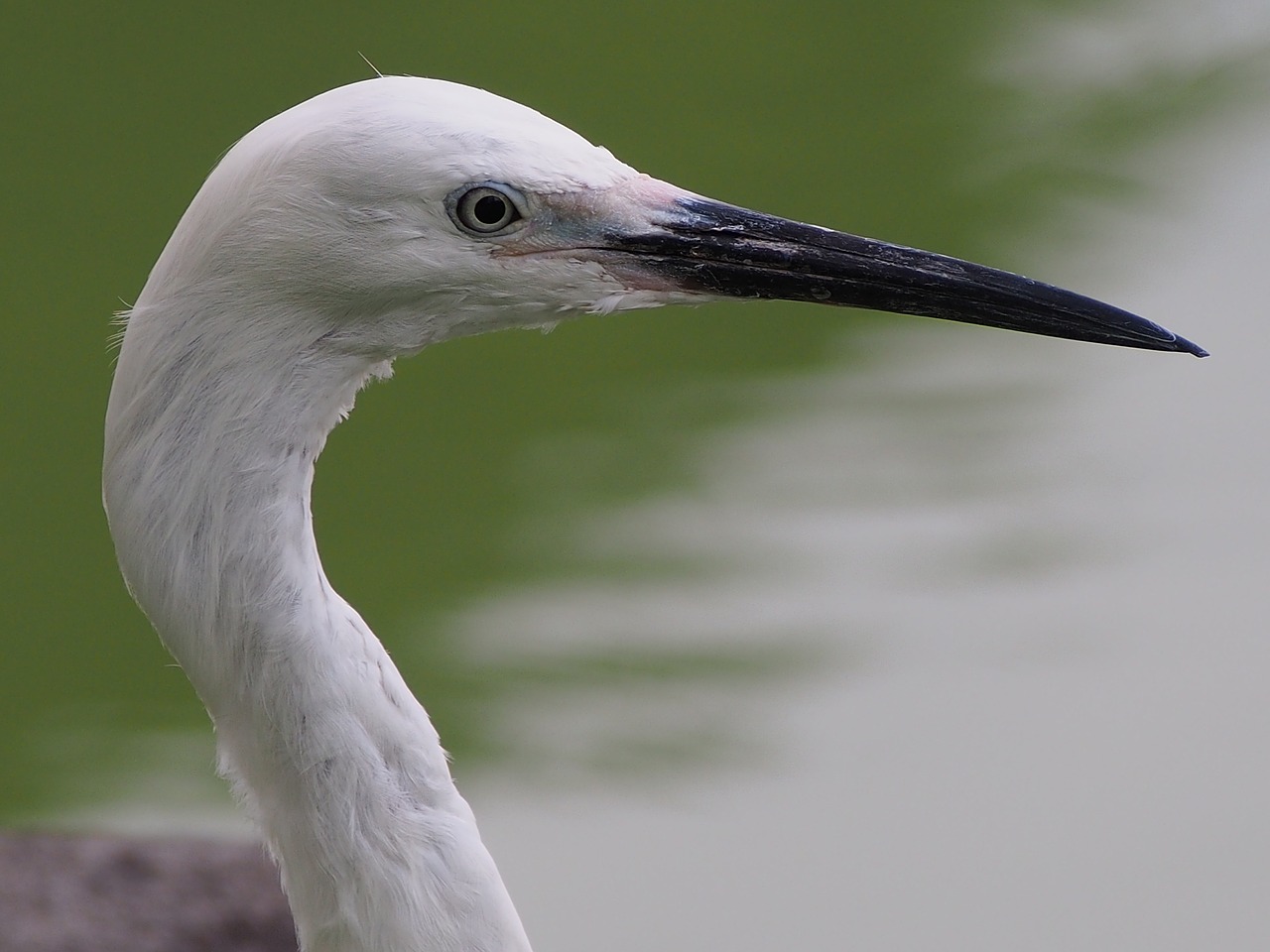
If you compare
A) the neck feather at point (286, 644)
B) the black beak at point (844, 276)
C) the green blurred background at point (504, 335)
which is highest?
the green blurred background at point (504, 335)

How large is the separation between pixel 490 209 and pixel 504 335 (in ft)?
8.76

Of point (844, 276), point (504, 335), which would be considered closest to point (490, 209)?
point (844, 276)

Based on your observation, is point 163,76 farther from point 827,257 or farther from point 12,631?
point 827,257

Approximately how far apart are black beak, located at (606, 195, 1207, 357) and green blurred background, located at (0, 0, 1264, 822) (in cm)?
174

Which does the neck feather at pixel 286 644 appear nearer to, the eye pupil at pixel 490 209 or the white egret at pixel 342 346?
the white egret at pixel 342 346

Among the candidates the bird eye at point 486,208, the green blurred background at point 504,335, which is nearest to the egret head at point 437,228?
the bird eye at point 486,208

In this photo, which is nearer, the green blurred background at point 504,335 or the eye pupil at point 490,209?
the eye pupil at point 490,209

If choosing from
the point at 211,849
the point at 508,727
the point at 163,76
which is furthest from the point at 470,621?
the point at 163,76

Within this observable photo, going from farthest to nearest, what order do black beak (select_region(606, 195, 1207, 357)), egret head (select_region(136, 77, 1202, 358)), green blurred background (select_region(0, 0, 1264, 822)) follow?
green blurred background (select_region(0, 0, 1264, 822)) → black beak (select_region(606, 195, 1207, 357)) → egret head (select_region(136, 77, 1202, 358))

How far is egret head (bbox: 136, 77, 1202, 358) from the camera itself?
1.23 meters

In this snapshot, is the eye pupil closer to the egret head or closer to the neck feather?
the egret head

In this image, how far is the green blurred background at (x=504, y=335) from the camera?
3.13m

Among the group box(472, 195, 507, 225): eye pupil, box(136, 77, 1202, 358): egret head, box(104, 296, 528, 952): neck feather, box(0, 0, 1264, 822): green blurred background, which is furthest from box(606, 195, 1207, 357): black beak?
box(0, 0, 1264, 822): green blurred background

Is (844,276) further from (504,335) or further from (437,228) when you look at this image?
(504,335)
